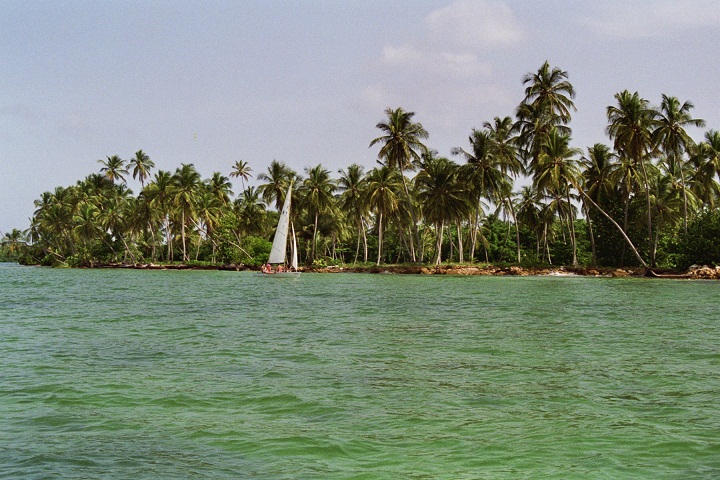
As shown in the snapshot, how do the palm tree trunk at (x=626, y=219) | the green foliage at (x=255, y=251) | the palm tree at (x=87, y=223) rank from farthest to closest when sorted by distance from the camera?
the palm tree at (x=87, y=223)
the green foliage at (x=255, y=251)
the palm tree trunk at (x=626, y=219)

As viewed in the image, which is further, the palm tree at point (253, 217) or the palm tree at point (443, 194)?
the palm tree at point (253, 217)

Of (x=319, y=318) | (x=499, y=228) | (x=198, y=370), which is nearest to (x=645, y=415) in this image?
(x=198, y=370)

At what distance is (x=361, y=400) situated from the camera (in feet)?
31.0

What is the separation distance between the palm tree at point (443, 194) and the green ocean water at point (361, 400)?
46.8 metres

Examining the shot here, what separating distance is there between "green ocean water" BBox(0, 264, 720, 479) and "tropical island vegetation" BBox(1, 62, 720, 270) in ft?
129

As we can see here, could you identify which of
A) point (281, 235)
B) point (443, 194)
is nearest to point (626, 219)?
point (443, 194)

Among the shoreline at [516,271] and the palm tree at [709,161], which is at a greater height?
the palm tree at [709,161]

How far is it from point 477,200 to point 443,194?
142 inches

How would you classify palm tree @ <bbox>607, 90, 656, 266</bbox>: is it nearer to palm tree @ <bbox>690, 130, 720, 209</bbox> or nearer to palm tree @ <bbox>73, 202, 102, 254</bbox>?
palm tree @ <bbox>690, 130, 720, 209</bbox>

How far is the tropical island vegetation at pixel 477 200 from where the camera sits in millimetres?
56719

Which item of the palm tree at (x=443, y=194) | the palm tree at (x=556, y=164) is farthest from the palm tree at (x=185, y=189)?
the palm tree at (x=556, y=164)

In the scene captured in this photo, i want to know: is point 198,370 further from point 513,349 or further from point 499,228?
point 499,228

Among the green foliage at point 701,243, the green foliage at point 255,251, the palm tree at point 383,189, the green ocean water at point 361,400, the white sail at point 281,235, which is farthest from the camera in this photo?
the green foliage at point 255,251

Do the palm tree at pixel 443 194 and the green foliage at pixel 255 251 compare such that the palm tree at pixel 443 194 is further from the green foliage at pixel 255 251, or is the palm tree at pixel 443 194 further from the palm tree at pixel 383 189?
the green foliage at pixel 255 251
